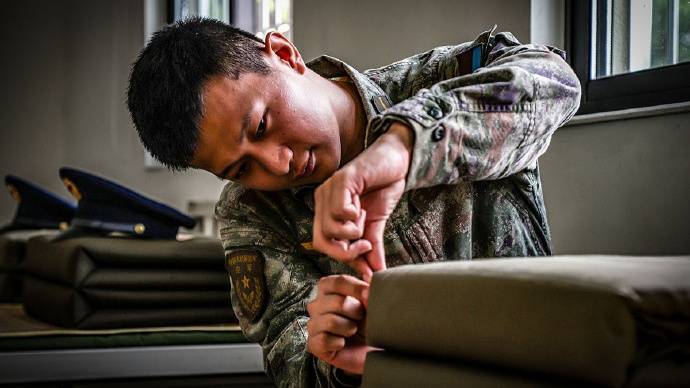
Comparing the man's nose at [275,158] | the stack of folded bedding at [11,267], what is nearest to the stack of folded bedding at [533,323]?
the man's nose at [275,158]

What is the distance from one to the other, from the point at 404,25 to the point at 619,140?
2.54 ft

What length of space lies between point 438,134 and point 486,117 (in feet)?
0.25

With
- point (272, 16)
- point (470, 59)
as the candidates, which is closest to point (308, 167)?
point (470, 59)

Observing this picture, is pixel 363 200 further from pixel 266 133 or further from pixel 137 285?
pixel 137 285

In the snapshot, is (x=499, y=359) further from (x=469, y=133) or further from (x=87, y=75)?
(x=87, y=75)

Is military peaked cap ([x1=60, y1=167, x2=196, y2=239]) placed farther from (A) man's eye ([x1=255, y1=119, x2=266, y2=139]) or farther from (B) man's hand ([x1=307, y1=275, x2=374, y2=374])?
(B) man's hand ([x1=307, y1=275, x2=374, y2=374])

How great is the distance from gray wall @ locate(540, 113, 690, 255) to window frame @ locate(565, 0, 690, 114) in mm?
69

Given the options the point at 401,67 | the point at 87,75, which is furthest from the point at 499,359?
the point at 87,75

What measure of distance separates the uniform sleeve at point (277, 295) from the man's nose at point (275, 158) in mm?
199

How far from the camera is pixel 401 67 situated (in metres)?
1.23

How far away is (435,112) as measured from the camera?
75 cm

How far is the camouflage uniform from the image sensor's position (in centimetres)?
77

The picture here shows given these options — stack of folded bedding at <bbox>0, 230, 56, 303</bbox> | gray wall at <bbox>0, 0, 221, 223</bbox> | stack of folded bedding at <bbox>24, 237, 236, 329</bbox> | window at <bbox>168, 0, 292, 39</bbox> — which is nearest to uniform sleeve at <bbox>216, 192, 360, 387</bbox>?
stack of folded bedding at <bbox>24, 237, 236, 329</bbox>

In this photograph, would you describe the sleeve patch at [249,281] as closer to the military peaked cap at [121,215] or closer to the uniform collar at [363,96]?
the uniform collar at [363,96]
